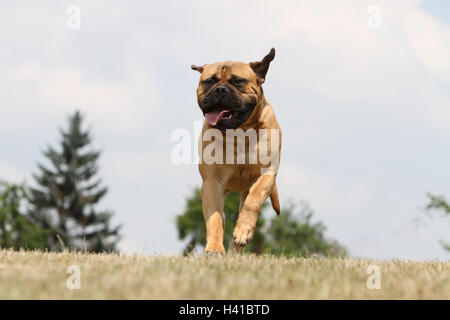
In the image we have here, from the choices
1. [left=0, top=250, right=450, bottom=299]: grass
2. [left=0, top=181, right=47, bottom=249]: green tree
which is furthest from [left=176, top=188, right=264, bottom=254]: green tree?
[left=0, top=250, right=450, bottom=299]: grass

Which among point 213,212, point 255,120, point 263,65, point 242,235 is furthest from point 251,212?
point 263,65

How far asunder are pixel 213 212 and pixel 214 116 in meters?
1.21

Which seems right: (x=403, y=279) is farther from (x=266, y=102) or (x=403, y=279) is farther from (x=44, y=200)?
(x=44, y=200)

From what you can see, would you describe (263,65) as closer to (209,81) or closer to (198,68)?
(209,81)

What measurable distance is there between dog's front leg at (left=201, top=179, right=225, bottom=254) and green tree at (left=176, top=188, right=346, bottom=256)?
911 inches

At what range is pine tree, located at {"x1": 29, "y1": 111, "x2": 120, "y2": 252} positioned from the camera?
133 ft

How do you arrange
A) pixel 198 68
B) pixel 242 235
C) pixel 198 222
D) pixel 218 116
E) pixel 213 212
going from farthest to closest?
pixel 198 222
pixel 198 68
pixel 213 212
pixel 218 116
pixel 242 235

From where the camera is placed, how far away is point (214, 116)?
22.9 ft

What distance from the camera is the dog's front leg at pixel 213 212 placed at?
Result: 22.3ft

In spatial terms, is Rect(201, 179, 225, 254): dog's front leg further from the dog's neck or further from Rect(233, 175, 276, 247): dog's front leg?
the dog's neck
